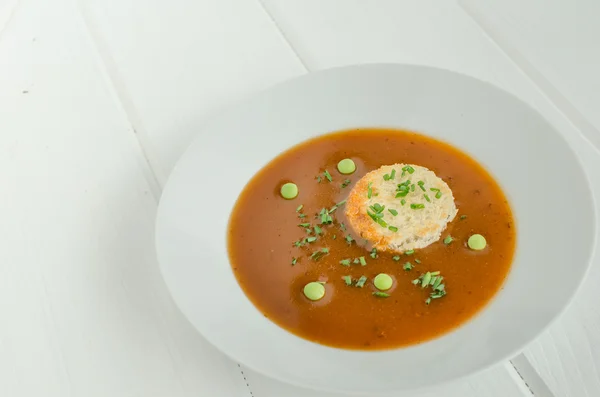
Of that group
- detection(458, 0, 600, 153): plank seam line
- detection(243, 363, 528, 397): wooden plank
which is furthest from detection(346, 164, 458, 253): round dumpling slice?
detection(458, 0, 600, 153): plank seam line

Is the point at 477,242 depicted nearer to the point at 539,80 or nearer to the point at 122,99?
the point at 539,80

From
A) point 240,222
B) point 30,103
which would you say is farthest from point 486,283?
point 30,103

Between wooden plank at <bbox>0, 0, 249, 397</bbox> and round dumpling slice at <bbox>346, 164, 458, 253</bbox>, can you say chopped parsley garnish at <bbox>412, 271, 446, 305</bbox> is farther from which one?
wooden plank at <bbox>0, 0, 249, 397</bbox>

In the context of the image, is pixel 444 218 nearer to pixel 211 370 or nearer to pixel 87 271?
pixel 211 370

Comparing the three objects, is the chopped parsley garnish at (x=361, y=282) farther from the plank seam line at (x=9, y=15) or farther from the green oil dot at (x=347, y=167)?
the plank seam line at (x=9, y=15)

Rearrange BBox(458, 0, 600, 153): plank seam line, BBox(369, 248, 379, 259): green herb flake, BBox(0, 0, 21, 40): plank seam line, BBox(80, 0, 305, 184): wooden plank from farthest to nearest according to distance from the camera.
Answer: BBox(0, 0, 21, 40): plank seam line < BBox(80, 0, 305, 184): wooden plank < BBox(458, 0, 600, 153): plank seam line < BBox(369, 248, 379, 259): green herb flake

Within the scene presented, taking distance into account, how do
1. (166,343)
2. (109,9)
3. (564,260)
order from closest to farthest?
(564,260) → (166,343) → (109,9)

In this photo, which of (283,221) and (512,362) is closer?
(512,362)
